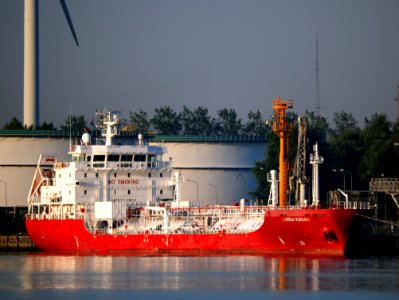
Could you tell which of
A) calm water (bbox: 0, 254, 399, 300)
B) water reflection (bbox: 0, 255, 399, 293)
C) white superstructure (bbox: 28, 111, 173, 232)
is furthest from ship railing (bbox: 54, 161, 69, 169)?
calm water (bbox: 0, 254, 399, 300)

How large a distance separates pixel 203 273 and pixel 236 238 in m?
13.7

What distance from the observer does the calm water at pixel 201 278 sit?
73.9 metres

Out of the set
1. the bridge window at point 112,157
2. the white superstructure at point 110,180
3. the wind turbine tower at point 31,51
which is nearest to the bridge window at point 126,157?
the white superstructure at point 110,180

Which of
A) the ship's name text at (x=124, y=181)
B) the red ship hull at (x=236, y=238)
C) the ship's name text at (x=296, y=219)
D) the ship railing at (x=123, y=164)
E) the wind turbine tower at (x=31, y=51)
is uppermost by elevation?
the wind turbine tower at (x=31, y=51)

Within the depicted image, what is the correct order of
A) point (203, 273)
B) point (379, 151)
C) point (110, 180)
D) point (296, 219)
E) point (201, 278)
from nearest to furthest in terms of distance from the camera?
point (201, 278) → point (203, 273) → point (296, 219) → point (110, 180) → point (379, 151)

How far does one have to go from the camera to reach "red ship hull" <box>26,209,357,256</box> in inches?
3693

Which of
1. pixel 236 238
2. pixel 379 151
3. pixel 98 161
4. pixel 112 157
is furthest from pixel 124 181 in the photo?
pixel 379 151

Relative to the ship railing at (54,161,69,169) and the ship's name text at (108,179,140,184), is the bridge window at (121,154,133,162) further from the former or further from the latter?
the ship railing at (54,161,69,169)

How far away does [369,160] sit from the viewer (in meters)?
132

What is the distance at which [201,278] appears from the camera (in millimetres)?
80688

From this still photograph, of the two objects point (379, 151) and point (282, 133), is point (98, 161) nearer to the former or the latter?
point (282, 133)

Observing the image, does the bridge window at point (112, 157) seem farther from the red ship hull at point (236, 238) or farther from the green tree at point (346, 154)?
the green tree at point (346, 154)

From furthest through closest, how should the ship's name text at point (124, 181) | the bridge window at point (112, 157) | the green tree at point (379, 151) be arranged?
the green tree at point (379, 151), the bridge window at point (112, 157), the ship's name text at point (124, 181)

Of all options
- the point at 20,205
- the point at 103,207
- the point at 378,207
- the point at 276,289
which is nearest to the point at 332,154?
the point at 378,207
